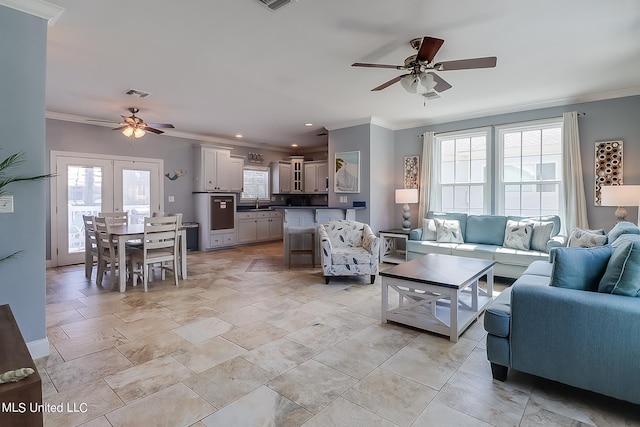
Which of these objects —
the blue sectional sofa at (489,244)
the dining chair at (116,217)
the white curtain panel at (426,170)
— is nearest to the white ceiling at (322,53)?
the white curtain panel at (426,170)

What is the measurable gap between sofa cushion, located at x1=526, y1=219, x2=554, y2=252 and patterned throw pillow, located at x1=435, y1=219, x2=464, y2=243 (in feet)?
3.21

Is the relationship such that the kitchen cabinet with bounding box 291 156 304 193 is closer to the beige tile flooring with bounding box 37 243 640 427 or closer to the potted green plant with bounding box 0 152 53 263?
the beige tile flooring with bounding box 37 243 640 427

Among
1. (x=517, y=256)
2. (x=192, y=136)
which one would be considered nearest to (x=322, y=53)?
(x=517, y=256)

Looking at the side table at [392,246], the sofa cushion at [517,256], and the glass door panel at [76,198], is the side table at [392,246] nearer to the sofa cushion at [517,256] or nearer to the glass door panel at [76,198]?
the sofa cushion at [517,256]

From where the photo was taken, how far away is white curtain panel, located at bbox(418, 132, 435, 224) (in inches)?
227

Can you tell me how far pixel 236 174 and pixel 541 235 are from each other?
6.20m

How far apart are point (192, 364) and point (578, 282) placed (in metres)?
2.64

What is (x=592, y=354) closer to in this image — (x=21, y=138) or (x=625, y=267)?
(x=625, y=267)

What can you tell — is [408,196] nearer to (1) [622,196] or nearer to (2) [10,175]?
(1) [622,196]

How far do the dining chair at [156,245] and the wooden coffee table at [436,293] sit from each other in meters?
2.96

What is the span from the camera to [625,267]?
185 cm

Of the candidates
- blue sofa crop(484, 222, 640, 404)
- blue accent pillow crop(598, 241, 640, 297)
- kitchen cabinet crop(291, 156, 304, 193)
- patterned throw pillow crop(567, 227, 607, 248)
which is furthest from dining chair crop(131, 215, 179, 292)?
patterned throw pillow crop(567, 227, 607, 248)

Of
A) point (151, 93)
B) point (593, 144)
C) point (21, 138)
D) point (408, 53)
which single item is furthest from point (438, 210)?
point (21, 138)

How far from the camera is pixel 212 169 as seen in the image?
722cm
